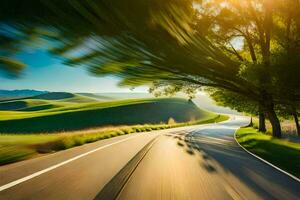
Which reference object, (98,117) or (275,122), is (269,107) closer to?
(275,122)

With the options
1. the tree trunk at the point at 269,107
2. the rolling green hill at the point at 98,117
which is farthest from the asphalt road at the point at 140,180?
the rolling green hill at the point at 98,117

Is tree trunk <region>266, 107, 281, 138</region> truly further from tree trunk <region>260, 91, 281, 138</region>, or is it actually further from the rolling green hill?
the rolling green hill

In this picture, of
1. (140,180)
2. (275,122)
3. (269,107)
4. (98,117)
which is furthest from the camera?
(98,117)

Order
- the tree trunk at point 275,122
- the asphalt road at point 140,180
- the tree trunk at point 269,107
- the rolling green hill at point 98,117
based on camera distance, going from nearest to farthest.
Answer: the asphalt road at point 140,180
the tree trunk at point 269,107
the tree trunk at point 275,122
the rolling green hill at point 98,117

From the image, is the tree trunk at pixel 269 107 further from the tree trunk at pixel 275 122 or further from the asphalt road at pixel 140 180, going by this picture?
the asphalt road at pixel 140 180

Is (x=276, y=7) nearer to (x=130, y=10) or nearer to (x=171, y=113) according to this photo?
(x=130, y=10)

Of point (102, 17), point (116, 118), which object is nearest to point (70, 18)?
point (102, 17)

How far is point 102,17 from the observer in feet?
11.1

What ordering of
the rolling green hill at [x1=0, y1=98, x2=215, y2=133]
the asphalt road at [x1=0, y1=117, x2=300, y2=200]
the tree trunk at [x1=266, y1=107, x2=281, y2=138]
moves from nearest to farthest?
the asphalt road at [x1=0, y1=117, x2=300, y2=200] → the tree trunk at [x1=266, y1=107, x2=281, y2=138] → the rolling green hill at [x1=0, y1=98, x2=215, y2=133]

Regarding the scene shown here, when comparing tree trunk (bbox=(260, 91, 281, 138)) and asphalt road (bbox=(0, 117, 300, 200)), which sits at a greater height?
tree trunk (bbox=(260, 91, 281, 138))

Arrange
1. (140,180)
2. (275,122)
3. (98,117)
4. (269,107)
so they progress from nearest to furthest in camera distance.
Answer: (140,180), (269,107), (275,122), (98,117)

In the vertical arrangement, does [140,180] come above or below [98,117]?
below

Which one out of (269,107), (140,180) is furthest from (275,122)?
(140,180)

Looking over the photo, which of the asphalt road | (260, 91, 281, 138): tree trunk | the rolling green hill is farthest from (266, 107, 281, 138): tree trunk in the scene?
the rolling green hill
